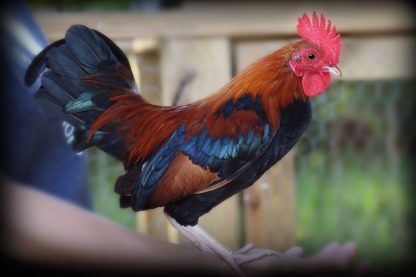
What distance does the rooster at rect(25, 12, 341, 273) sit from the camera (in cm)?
147

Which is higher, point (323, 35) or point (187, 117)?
point (323, 35)

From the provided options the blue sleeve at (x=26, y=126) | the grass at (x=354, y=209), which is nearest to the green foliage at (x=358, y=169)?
the grass at (x=354, y=209)

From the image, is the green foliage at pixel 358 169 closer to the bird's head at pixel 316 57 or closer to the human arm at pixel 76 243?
the bird's head at pixel 316 57

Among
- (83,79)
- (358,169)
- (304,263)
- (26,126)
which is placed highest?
(83,79)

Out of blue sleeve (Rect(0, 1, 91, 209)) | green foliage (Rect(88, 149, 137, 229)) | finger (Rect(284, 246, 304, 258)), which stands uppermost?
blue sleeve (Rect(0, 1, 91, 209))

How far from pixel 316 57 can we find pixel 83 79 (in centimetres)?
51

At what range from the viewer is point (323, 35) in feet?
4.86

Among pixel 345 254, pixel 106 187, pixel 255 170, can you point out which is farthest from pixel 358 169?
pixel 106 187

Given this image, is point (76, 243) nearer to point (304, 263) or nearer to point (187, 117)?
point (187, 117)

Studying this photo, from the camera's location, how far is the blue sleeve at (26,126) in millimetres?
1580

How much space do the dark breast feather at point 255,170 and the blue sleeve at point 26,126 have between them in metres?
0.26

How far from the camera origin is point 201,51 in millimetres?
1718

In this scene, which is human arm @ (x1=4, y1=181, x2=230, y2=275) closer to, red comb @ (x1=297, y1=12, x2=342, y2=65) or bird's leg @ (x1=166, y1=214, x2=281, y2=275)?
bird's leg @ (x1=166, y1=214, x2=281, y2=275)

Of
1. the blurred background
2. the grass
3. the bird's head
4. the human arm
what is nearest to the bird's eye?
the bird's head
